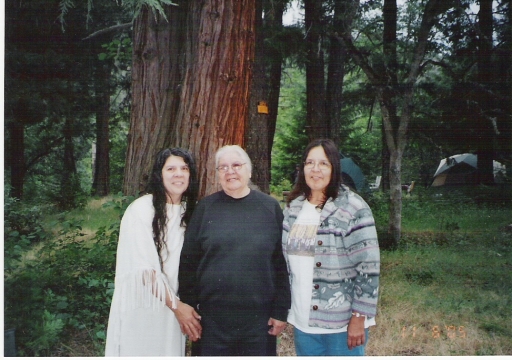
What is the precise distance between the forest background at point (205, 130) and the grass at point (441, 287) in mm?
12

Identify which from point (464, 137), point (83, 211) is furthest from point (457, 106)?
point (83, 211)

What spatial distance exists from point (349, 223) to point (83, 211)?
7.82 ft

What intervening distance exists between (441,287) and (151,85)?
2566 millimetres

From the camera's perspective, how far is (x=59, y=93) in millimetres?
4172

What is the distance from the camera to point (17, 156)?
3697 millimetres

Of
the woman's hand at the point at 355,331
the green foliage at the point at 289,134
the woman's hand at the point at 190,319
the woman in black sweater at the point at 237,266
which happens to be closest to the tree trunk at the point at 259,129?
the green foliage at the point at 289,134

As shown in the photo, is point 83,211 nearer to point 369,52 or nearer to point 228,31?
point 228,31

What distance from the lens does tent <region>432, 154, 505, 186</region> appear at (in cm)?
386

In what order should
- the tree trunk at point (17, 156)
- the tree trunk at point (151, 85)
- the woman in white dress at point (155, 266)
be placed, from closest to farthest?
the woman in white dress at point (155, 266), the tree trunk at point (151, 85), the tree trunk at point (17, 156)

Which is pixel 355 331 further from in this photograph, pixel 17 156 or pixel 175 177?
pixel 17 156

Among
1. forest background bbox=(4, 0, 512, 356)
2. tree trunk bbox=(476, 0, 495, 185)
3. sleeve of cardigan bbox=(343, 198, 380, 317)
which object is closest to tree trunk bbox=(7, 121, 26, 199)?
forest background bbox=(4, 0, 512, 356)

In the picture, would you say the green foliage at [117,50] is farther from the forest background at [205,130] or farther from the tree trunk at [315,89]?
the tree trunk at [315,89]

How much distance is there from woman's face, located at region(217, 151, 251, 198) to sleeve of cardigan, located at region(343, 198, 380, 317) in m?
0.53

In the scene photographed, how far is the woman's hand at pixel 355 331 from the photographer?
6.77ft
